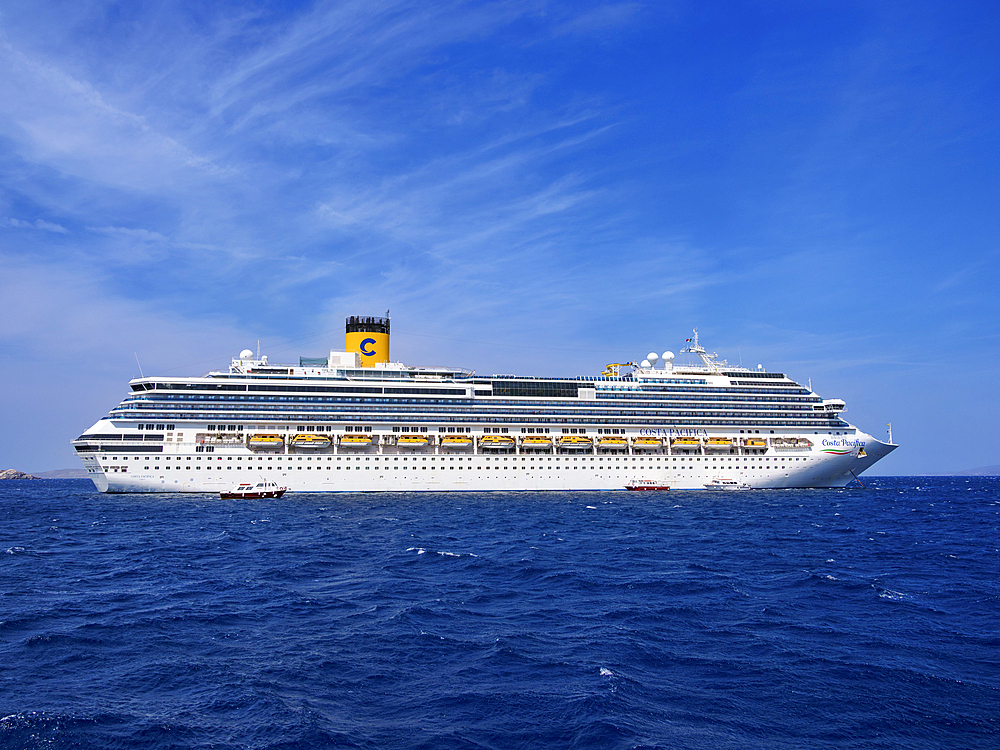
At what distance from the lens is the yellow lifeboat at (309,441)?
6612 centimetres

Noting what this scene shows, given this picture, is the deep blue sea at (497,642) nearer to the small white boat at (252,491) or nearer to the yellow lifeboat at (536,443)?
the small white boat at (252,491)

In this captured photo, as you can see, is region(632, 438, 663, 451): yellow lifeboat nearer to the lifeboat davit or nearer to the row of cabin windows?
the row of cabin windows

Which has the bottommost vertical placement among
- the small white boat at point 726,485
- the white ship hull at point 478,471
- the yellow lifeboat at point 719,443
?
the small white boat at point 726,485

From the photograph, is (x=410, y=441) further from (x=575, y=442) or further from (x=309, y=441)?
(x=575, y=442)

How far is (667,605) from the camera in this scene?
2105cm

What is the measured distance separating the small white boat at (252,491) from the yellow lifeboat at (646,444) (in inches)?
1546

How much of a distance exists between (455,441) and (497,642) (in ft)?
172

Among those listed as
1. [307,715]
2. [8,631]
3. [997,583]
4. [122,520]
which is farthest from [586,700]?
[122,520]

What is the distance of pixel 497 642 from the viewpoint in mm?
16938

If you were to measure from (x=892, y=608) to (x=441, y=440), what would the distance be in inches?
2064

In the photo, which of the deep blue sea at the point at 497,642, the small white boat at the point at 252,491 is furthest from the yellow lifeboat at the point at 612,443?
the deep blue sea at the point at 497,642

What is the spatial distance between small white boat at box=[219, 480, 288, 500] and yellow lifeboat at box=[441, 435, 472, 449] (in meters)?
17.5

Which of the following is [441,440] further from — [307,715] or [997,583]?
[307,715]

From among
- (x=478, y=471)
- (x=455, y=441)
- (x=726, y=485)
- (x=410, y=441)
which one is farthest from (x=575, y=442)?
(x=410, y=441)
